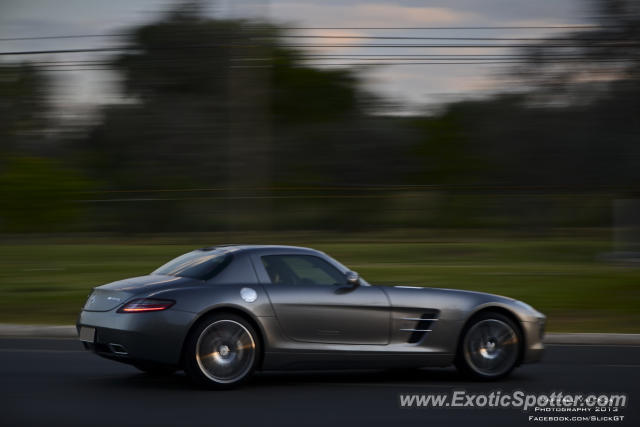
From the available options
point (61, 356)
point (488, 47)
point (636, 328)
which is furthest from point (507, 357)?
point (488, 47)

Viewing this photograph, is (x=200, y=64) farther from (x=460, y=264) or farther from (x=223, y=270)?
(x=223, y=270)

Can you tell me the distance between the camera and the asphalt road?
6820mm

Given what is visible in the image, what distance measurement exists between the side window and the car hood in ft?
2.37

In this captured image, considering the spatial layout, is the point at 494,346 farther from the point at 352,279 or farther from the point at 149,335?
the point at 149,335

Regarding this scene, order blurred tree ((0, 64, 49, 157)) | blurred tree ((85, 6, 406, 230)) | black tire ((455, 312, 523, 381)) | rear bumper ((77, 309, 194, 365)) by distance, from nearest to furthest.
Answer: rear bumper ((77, 309, 194, 365))
black tire ((455, 312, 523, 381))
blurred tree ((85, 6, 406, 230))
blurred tree ((0, 64, 49, 157))

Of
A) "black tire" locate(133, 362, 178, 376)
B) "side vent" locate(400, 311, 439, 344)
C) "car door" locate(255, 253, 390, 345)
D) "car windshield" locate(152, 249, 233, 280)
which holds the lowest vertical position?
"black tire" locate(133, 362, 178, 376)

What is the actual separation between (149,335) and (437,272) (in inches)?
489

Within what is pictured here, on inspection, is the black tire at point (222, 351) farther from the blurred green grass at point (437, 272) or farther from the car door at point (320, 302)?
the blurred green grass at point (437, 272)

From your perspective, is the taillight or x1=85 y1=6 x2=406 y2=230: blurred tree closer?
the taillight

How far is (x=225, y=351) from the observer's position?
795cm

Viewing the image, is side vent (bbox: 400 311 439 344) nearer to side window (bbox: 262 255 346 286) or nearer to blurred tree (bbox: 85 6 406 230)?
side window (bbox: 262 255 346 286)

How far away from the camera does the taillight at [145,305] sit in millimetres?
7719

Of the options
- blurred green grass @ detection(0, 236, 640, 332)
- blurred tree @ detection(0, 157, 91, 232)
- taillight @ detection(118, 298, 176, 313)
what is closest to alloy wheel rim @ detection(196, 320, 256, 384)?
taillight @ detection(118, 298, 176, 313)

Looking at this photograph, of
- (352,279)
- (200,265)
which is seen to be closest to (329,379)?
(352,279)
